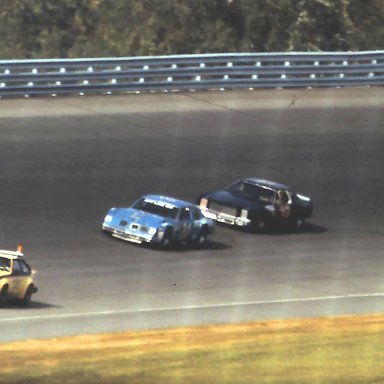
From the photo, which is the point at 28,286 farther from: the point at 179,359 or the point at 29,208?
the point at 29,208

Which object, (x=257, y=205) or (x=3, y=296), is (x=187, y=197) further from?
(x=3, y=296)

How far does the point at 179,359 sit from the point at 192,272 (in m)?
7.23

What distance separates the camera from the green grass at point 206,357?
1330 centimetres

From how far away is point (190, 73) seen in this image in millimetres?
34812

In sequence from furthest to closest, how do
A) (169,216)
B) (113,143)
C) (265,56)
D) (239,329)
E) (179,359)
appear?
(265,56), (113,143), (169,216), (239,329), (179,359)

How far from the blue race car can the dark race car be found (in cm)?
73

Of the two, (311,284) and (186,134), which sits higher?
(186,134)

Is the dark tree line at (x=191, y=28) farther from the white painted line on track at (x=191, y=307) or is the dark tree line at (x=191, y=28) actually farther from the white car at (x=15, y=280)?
the white car at (x=15, y=280)

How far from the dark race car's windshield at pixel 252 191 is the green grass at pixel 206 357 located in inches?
335

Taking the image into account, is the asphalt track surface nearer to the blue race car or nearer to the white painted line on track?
the white painted line on track

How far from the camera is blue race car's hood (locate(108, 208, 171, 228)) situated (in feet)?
75.0

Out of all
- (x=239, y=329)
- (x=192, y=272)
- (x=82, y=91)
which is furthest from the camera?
(x=82, y=91)

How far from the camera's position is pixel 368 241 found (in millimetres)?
24828

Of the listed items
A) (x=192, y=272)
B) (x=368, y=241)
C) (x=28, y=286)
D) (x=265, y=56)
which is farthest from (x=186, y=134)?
(x=28, y=286)
